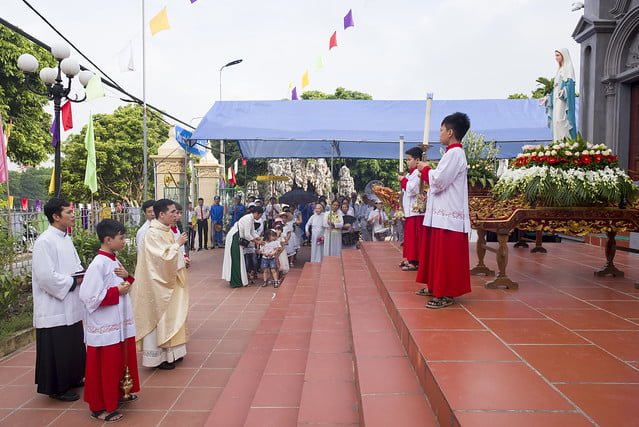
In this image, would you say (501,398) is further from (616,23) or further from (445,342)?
(616,23)

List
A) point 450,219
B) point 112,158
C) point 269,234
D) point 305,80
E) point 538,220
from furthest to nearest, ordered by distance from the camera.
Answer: point 112,158 < point 305,80 < point 269,234 < point 538,220 < point 450,219

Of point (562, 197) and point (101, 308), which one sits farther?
point (562, 197)

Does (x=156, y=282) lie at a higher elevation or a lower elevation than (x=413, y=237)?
lower

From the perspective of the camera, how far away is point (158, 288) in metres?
4.61

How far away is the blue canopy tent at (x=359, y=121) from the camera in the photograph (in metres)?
Result: 10.9

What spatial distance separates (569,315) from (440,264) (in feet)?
3.49

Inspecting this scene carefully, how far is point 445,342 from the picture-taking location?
9.85ft

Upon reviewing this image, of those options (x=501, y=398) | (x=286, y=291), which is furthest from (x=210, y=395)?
(x=286, y=291)

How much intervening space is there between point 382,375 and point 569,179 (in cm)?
287

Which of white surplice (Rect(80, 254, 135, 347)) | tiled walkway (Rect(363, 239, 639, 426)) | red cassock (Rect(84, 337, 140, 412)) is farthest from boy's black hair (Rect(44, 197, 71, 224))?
tiled walkway (Rect(363, 239, 639, 426))

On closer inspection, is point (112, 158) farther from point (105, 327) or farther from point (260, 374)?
point (105, 327)

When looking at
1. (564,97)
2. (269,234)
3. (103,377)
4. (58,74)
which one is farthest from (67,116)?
(564,97)

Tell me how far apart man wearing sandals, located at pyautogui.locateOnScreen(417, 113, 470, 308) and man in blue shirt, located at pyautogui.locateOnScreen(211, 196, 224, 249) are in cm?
1196

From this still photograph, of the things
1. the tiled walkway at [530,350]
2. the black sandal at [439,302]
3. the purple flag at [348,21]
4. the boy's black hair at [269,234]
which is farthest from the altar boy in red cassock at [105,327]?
the purple flag at [348,21]
